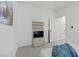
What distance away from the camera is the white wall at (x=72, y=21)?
369 cm

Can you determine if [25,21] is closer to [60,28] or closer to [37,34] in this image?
[37,34]

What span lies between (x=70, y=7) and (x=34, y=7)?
1316 millimetres

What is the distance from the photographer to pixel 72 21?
3.89 meters

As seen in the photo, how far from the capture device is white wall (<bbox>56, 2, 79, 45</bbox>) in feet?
12.1

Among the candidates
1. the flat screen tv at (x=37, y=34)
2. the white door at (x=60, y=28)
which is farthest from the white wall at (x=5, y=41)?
the white door at (x=60, y=28)

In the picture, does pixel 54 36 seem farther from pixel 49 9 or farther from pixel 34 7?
pixel 34 7

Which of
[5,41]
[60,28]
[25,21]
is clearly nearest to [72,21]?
[60,28]

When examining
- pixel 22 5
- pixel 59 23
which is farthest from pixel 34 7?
pixel 59 23

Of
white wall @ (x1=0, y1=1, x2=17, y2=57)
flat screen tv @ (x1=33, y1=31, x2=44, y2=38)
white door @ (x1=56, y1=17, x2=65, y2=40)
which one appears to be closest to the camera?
white wall @ (x1=0, y1=1, x2=17, y2=57)

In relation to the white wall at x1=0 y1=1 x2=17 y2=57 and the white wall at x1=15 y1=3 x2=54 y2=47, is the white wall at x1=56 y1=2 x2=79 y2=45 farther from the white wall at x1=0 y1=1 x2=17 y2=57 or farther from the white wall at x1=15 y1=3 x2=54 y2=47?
the white wall at x1=0 y1=1 x2=17 y2=57

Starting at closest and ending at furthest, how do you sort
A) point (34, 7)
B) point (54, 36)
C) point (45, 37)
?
point (34, 7), point (45, 37), point (54, 36)

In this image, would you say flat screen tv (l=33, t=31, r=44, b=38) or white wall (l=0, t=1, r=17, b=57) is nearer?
white wall (l=0, t=1, r=17, b=57)

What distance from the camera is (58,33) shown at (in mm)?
5176

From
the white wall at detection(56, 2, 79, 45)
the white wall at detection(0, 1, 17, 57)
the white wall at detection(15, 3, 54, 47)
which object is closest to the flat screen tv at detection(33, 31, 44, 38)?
the white wall at detection(15, 3, 54, 47)
